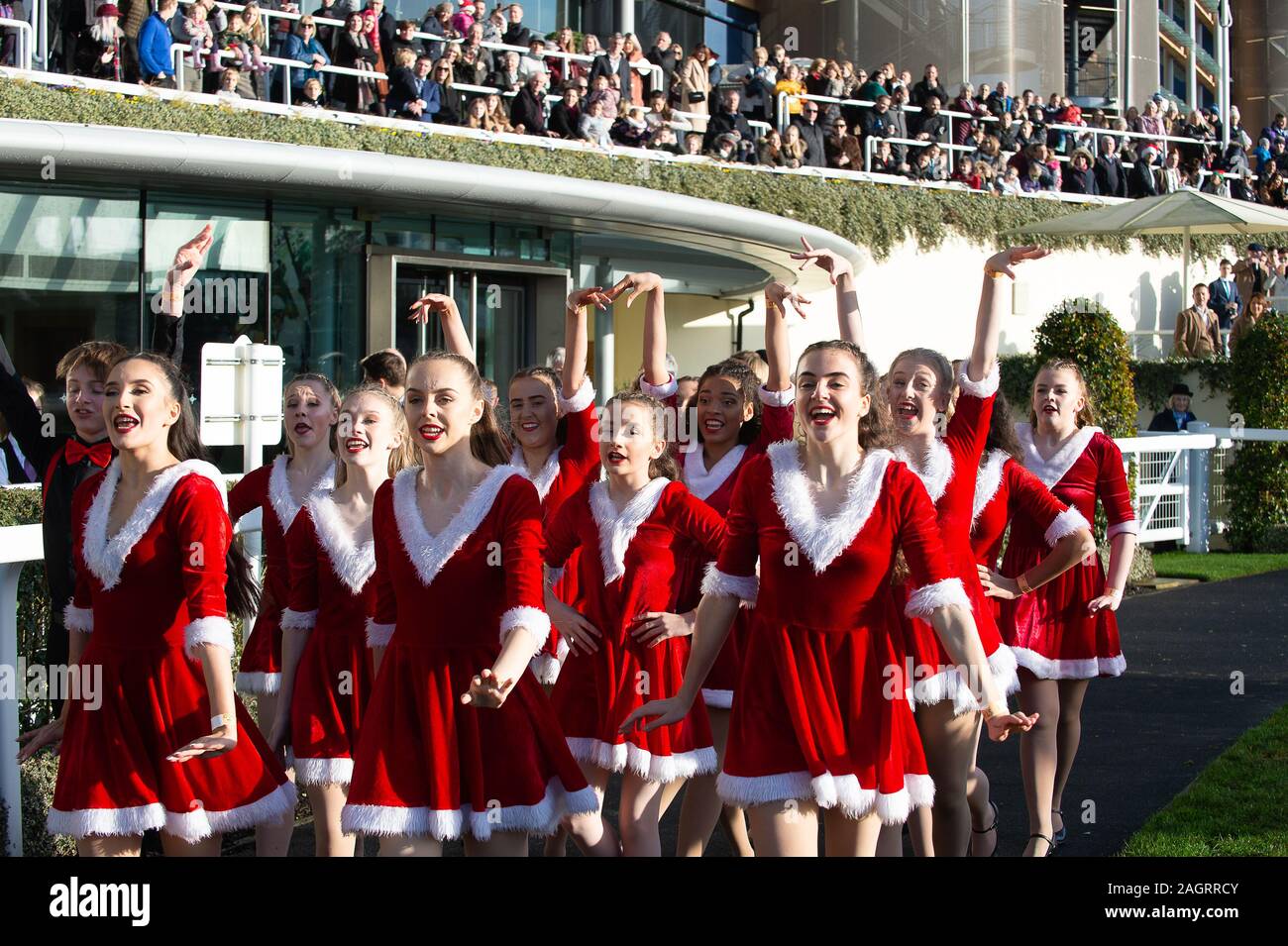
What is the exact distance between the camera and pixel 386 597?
4.55 meters

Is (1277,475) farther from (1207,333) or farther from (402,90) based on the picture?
(402,90)

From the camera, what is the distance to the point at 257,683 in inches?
221

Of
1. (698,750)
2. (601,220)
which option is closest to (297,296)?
(601,220)

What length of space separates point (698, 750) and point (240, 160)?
1074 centimetres

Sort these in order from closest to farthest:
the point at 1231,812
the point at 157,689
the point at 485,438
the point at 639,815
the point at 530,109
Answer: the point at 157,689, the point at 485,438, the point at 639,815, the point at 1231,812, the point at 530,109

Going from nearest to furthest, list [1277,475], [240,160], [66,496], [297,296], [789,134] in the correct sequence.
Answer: [66,496] < [240,160] < [297,296] < [1277,475] < [789,134]

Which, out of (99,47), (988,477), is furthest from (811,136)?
(988,477)

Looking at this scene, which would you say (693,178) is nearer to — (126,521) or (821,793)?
(126,521)

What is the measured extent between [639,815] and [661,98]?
660 inches

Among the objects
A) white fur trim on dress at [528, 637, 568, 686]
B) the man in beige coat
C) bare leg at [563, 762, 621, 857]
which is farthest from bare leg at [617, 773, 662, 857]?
the man in beige coat

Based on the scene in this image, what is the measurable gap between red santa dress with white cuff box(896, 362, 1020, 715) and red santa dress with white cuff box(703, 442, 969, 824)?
554 millimetres

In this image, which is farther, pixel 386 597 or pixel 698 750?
pixel 698 750

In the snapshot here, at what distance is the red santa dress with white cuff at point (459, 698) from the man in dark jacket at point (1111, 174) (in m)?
25.8

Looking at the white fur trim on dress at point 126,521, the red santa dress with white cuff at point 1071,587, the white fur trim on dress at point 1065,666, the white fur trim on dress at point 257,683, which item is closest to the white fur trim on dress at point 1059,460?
the red santa dress with white cuff at point 1071,587
